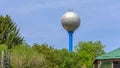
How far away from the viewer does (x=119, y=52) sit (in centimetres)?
4819

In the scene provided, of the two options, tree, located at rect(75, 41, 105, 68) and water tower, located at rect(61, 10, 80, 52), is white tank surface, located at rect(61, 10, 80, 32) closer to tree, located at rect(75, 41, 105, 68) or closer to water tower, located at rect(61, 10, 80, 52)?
water tower, located at rect(61, 10, 80, 52)

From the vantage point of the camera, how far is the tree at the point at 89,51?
83125mm

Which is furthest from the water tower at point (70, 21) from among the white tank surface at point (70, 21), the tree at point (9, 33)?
the tree at point (9, 33)

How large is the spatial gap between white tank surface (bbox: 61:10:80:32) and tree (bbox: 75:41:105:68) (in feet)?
24.1

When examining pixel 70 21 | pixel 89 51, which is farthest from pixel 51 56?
pixel 70 21

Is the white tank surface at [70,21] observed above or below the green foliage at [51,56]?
above

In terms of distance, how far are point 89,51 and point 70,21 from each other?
11.2m

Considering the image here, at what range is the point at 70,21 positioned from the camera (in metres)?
94.6

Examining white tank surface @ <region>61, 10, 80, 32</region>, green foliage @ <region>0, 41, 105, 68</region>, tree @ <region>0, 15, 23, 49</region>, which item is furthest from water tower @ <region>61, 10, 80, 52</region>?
tree @ <region>0, 15, 23, 49</region>

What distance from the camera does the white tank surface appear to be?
3718 inches

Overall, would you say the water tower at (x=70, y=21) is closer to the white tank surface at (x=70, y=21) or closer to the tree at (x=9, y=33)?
the white tank surface at (x=70, y=21)

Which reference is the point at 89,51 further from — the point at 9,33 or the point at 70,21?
the point at 9,33

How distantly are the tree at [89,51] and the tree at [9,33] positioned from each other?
39.2 feet

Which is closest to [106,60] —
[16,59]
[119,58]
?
[119,58]
